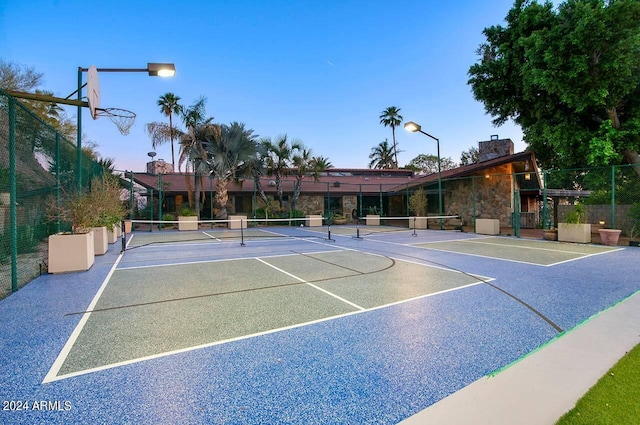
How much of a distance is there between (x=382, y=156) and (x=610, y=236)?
4511 cm

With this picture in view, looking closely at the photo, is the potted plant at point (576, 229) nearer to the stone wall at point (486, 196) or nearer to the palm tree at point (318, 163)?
the stone wall at point (486, 196)

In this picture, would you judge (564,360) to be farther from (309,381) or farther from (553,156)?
(553,156)

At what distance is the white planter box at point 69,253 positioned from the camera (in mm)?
6793

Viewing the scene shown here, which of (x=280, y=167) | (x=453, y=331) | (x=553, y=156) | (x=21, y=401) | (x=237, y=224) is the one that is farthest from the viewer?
(x=280, y=167)

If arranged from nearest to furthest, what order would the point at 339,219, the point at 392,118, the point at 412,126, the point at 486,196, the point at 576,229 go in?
1. the point at 576,229
2. the point at 412,126
3. the point at 486,196
4. the point at 339,219
5. the point at 392,118

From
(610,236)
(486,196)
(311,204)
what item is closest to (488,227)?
(486,196)

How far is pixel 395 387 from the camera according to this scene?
8.05 feet

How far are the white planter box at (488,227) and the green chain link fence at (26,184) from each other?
1741 centimetres

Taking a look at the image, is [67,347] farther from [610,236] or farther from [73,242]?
[610,236]

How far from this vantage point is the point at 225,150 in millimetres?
19953

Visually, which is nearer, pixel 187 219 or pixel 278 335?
pixel 278 335

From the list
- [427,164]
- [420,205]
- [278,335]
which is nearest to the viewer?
[278,335]

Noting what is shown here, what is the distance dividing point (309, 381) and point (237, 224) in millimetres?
19274

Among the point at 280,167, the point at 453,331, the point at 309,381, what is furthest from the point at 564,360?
the point at 280,167
